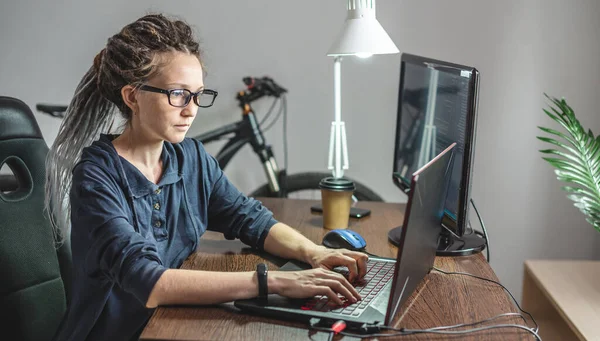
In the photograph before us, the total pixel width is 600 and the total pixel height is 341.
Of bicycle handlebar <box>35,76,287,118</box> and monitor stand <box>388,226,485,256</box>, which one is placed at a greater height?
bicycle handlebar <box>35,76,287,118</box>

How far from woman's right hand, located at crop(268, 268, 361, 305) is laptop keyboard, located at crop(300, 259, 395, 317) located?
0.04ft

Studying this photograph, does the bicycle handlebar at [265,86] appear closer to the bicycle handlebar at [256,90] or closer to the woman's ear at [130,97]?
the bicycle handlebar at [256,90]

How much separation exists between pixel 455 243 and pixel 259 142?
138 centimetres

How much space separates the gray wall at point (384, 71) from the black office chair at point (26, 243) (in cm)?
146

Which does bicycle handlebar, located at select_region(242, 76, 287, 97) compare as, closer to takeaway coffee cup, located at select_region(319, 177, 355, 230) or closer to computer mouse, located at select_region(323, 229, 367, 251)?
takeaway coffee cup, located at select_region(319, 177, 355, 230)

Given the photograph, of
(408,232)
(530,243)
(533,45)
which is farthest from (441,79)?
(530,243)

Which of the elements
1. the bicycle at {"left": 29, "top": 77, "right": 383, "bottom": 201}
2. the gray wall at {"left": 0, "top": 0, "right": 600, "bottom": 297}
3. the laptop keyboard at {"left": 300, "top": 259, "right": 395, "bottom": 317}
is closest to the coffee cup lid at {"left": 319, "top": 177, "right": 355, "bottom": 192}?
the laptop keyboard at {"left": 300, "top": 259, "right": 395, "bottom": 317}

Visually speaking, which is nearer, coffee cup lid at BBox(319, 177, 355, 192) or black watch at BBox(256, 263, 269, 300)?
black watch at BBox(256, 263, 269, 300)

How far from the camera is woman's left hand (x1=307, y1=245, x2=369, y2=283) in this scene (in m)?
1.33

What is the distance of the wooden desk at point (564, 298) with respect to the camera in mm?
1765

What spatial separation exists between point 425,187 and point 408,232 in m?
0.10

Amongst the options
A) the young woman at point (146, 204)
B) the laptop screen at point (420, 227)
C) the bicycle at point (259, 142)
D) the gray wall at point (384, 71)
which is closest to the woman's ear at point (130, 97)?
the young woman at point (146, 204)

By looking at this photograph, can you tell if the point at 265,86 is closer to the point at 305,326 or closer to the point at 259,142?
the point at 259,142

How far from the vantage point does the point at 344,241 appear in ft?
4.99
